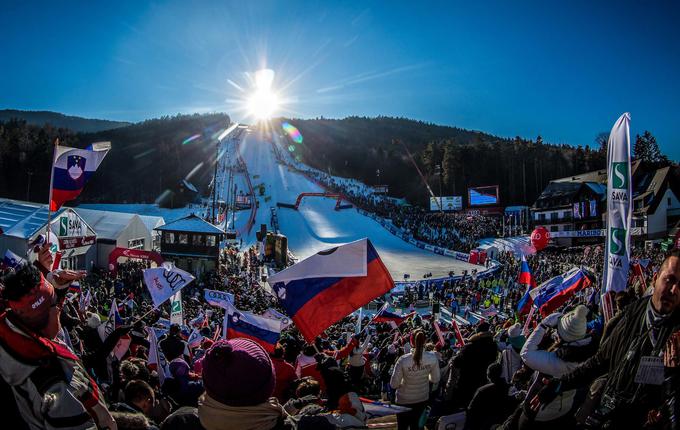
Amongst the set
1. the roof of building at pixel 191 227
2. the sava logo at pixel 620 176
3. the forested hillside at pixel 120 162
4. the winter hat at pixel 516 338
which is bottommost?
the winter hat at pixel 516 338

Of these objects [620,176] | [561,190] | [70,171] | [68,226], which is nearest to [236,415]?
[620,176]

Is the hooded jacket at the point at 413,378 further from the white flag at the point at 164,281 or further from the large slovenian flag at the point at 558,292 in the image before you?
the white flag at the point at 164,281

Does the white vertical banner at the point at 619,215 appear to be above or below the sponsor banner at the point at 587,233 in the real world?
below

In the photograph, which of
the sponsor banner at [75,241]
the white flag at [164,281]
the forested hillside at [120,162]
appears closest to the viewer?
the white flag at [164,281]

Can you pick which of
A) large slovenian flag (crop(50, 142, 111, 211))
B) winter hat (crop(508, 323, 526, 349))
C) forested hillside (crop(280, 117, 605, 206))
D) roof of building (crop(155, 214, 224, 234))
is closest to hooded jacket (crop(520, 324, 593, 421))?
winter hat (crop(508, 323, 526, 349))

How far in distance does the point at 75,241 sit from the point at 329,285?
2357 cm

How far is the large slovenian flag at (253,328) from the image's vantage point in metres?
5.65

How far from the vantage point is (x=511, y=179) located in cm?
6994

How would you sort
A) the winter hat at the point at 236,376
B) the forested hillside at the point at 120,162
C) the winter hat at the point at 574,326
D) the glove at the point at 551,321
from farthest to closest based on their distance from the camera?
1. the forested hillside at the point at 120,162
2. the glove at the point at 551,321
3. the winter hat at the point at 574,326
4. the winter hat at the point at 236,376

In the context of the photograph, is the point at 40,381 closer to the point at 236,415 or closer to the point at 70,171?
the point at 236,415

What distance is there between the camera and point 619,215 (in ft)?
17.4

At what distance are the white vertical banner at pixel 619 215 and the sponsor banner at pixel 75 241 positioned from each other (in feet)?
80.0

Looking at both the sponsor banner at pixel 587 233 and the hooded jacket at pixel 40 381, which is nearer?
the hooded jacket at pixel 40 381

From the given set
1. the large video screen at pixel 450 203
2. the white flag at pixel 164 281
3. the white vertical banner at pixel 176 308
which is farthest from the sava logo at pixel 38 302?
the large video screen at pixel 450 203
